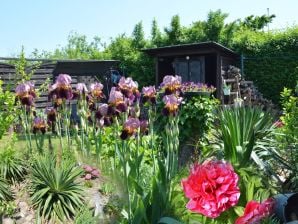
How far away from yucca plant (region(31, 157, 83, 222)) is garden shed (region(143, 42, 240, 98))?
544 inches

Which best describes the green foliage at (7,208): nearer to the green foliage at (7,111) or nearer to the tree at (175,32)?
the green foliage at (7,111)

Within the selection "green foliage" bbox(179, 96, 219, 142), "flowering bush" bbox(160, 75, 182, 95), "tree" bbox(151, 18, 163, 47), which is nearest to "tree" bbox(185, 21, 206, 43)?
"tree" bbox(151, 18, 163, 47)

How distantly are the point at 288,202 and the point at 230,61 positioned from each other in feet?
55.1

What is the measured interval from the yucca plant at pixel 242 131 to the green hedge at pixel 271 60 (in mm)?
13314

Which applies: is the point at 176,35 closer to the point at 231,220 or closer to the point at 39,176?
the point at 39,176

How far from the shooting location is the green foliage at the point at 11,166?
424 centimetres

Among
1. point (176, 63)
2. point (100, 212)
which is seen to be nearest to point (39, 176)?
point (100, 212)

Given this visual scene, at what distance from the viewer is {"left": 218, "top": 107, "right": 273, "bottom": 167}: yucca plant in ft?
13.0

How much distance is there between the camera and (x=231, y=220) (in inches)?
91.0

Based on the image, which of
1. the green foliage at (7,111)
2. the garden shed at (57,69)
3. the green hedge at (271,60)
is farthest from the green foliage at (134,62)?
the green foliage at (7,111)

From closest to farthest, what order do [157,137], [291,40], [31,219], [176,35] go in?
[31,219] → [157,137] → [291,40] → [176,35]

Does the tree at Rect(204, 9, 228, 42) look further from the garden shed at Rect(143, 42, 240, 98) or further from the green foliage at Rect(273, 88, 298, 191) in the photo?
the green foliage at Rect(273, 88, 298, 191)

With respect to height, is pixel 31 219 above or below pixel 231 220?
below

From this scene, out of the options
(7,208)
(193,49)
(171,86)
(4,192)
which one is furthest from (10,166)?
(193,49)
